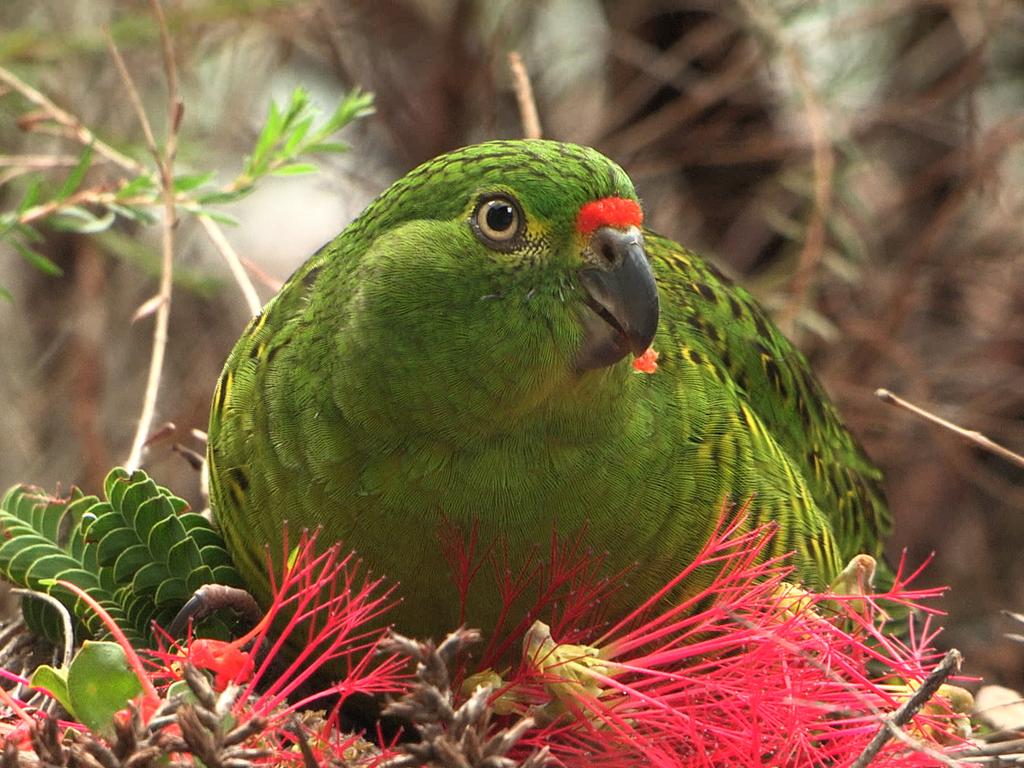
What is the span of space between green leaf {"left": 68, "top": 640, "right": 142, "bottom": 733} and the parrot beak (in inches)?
30.6

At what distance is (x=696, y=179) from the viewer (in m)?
4.12

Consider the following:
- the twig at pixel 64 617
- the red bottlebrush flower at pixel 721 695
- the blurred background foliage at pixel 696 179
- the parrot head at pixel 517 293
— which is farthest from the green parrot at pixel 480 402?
the blurred background foliage at pixel 696 179

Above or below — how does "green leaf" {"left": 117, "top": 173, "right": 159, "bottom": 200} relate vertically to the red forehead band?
above

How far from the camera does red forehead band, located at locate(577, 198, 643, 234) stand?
1931mm

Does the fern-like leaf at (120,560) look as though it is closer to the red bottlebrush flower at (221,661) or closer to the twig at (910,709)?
the red bottlebrush flower at (221,661)

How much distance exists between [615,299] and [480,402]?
252 mm

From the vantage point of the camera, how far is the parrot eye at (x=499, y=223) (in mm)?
1938

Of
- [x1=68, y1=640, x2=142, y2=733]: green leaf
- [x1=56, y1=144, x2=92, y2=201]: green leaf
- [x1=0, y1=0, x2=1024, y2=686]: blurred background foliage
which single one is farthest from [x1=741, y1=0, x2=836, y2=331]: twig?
[x1=68, y1=640, x2=142, y2=733]: green leaf

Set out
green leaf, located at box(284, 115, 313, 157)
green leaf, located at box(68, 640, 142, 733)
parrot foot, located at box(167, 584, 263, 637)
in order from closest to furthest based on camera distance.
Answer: green leaf, located at box(68, 640, 142, 733) → parrot foot, located at box(167, 584, 263, 637) → green leaf, located at box(284, 115, 313, 157)

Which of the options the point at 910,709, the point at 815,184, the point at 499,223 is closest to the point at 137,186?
the point at 499,223

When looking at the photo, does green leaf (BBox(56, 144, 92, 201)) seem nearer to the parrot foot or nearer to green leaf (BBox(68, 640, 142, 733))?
the parrot foot

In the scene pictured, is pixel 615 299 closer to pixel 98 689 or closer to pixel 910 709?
pixel 910 709

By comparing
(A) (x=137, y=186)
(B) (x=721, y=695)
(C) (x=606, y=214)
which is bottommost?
(B) (x=721, y=695)

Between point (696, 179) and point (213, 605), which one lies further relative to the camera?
point (696, 179)
